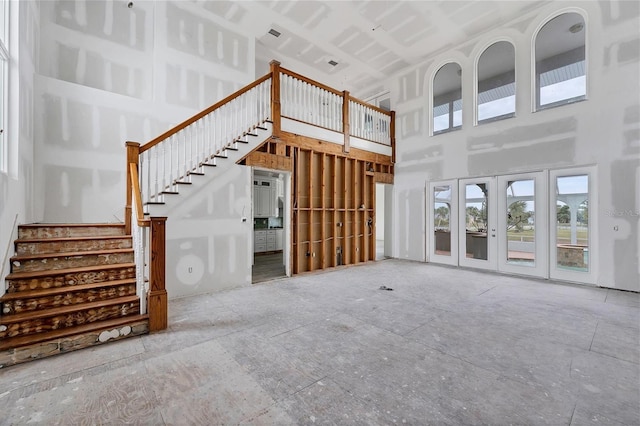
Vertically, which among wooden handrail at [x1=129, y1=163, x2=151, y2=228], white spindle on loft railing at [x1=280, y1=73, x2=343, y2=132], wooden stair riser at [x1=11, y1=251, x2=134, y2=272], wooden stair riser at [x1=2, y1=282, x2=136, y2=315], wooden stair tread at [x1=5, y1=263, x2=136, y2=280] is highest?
white spindle on loft railing at [x1=280, y1=73, x2=343, y2=132]

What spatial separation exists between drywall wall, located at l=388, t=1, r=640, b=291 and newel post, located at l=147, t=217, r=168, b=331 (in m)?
6.21

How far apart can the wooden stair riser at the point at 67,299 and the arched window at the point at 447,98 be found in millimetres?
7341

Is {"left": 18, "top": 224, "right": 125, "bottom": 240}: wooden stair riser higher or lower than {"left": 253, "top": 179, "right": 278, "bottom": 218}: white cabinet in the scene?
lower

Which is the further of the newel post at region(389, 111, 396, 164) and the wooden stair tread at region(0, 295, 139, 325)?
the newel post at region(389, 111, 396, 164)

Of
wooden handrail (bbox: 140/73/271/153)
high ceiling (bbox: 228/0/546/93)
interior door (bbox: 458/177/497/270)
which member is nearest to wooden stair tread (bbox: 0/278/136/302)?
wooden handrail (bbox: 140/73/271/153)

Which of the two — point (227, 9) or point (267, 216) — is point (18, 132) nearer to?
point (227, 9)

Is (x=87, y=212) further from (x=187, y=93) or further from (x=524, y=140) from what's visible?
(x=524, y=140)

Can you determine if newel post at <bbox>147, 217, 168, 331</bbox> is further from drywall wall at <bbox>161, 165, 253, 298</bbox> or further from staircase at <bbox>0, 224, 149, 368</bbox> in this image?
drywall wall at <bbox>161, 165, 253, 298</bbox>

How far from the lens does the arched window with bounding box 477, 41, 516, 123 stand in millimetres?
6059

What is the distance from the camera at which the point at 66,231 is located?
3.73 meters

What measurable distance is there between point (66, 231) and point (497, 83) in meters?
8.62

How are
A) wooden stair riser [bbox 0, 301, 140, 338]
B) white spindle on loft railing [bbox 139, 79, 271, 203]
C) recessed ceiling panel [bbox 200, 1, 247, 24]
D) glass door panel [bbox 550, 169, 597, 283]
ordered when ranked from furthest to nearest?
recessed ceiling panel [bbox 200, 1, 247, 24]
glass door panel [bbox 550, 169, 597, 283]
white spindle on loft railing [bbox 139, 79, 271, 203]
wooden stair riser [bbox 0, 301, 140, 338]

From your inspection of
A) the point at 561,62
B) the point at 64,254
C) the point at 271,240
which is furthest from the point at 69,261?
the point at 561,62

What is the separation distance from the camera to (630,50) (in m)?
4.61
